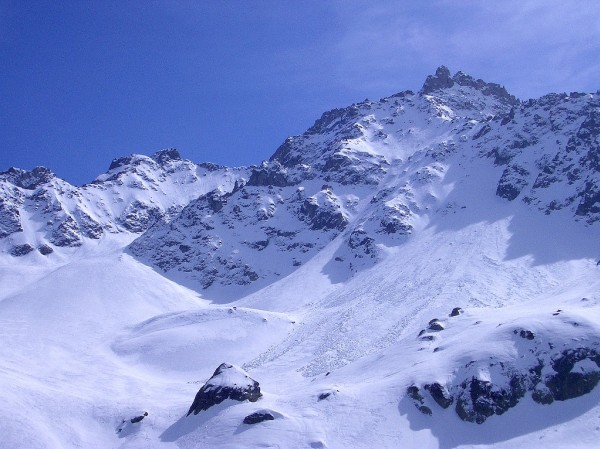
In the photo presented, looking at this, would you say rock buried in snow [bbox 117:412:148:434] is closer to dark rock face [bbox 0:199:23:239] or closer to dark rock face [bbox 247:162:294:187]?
dark rock face [bbox 247:162:294:187]

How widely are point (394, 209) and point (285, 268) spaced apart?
28.6 m

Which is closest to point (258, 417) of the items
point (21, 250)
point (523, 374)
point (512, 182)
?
point (523, 374)

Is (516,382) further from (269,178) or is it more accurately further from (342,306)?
(269,178)

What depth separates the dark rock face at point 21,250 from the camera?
176875 millimetres

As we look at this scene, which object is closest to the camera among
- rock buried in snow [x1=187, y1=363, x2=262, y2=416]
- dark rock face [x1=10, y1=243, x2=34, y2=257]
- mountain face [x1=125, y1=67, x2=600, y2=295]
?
rock buried in snow [x1=187, y1=363, x2=262, y2=416]

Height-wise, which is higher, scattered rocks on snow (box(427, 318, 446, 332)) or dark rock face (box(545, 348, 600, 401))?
scattered rocks on snow (box(427, 318, 446, 332))

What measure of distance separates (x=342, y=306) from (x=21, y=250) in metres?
111

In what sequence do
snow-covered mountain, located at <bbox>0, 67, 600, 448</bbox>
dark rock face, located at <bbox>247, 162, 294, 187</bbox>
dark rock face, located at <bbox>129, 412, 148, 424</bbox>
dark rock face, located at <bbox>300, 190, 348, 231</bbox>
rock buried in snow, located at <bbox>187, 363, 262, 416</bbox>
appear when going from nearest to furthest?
snow-covered mountain, located at <bbox>0, 67, 600, 448</bbox> < rock buried in snow, located at <bbox>187, 363, 262, 416</bbox> < dark rock face, located at <bbox>129, 412, 148, 424</bbox> < dark rock face, located at <bbox>300, 190, 348, 231</bbox> < dark rock face, located at <bbox>247, 162, 294, 187</bbox>

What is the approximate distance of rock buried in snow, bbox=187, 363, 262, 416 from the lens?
5650cm

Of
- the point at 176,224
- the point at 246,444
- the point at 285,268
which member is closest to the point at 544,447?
the point at 246,444

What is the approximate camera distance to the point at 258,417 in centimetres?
5269

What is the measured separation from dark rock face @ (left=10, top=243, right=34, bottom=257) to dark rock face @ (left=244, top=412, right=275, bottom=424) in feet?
471

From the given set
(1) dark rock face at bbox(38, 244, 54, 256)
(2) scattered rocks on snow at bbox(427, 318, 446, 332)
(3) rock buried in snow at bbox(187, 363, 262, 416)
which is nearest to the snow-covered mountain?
(3) rock buried in snow at bbox(187, 363, 262, 416)

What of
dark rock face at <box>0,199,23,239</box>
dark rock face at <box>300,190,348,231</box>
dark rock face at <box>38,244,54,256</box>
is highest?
dark rock face at <box>0,199,23,239</box>
